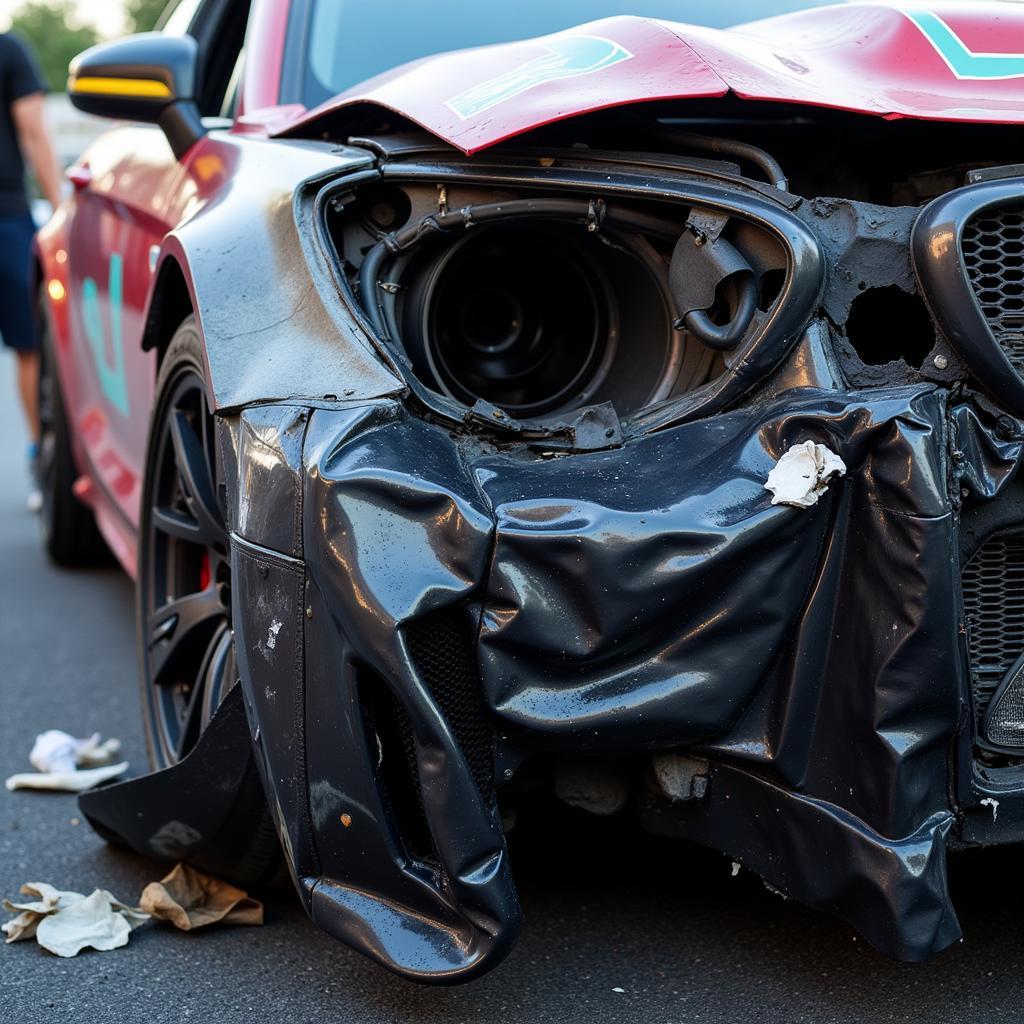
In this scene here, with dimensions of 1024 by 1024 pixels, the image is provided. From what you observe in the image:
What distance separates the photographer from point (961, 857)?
8.30 feet

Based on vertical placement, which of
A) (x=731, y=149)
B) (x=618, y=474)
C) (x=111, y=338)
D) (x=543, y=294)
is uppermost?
(x=731, y=149)

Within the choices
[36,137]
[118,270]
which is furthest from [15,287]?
[118,270]

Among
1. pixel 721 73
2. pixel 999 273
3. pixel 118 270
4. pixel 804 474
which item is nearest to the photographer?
pixel 804 474

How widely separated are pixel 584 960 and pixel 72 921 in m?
0.85

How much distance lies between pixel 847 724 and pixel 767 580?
0.71ft

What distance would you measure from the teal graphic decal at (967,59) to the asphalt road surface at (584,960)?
4.19 feet

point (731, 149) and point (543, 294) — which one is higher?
point (731, 149)

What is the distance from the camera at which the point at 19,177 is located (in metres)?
6.08

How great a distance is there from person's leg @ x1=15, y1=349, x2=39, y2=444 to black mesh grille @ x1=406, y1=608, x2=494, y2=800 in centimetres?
401

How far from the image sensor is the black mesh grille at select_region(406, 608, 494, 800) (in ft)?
5.94

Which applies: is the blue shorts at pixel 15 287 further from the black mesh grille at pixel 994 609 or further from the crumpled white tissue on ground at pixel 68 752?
the black mesh grille at pixel 994 609

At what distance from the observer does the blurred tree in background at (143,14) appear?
5559 cm

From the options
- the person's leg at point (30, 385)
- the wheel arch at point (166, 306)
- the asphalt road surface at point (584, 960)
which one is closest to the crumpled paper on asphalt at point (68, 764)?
the asphalt road surface at point (584, 960)

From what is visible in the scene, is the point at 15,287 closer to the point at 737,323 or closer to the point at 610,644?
the point at 737,323
